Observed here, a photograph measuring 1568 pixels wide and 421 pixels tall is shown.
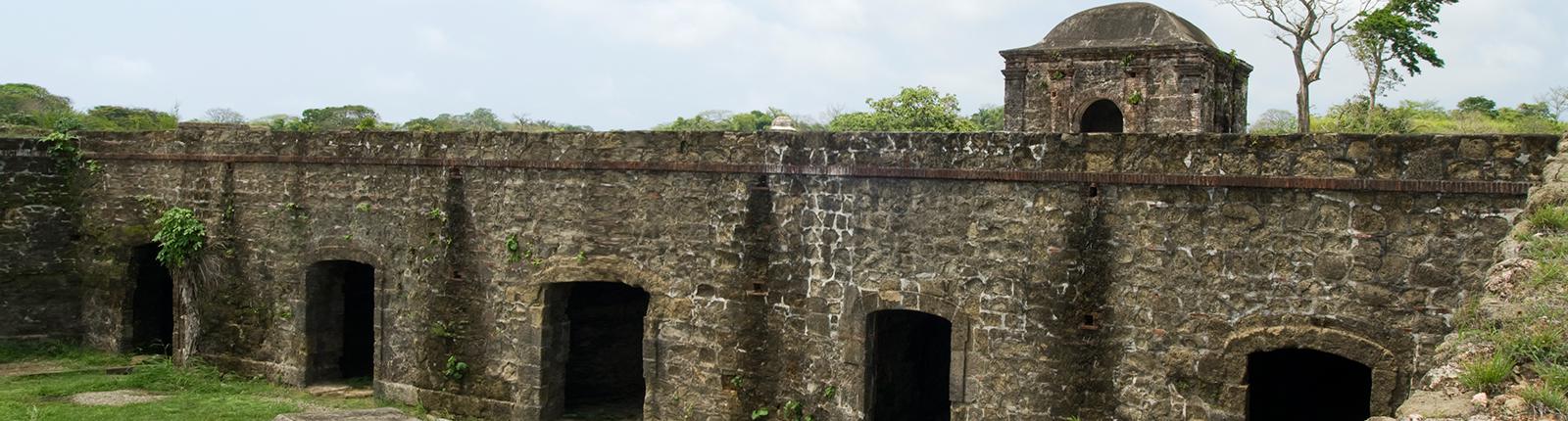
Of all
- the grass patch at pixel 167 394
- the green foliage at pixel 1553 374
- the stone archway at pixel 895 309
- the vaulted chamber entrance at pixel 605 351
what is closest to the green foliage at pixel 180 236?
the grass patch at pixel 167 394

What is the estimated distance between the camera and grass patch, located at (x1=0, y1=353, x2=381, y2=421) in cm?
1198

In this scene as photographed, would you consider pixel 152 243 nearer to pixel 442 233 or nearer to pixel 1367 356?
pixel 442 233

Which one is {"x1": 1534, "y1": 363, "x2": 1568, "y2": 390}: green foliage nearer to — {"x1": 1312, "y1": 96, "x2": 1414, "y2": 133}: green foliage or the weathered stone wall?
the weathered stone wall

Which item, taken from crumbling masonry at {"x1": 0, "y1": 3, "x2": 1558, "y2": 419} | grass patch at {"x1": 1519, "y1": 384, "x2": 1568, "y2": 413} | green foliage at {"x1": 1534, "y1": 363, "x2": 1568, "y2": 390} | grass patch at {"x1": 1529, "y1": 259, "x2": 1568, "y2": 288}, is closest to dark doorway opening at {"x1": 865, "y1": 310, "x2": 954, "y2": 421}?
crumbling masonry at {"x1": 0, "y1": 3, "x2": 1558, "y2": 419}

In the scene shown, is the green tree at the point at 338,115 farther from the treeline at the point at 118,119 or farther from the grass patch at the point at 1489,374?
the grass patch at the point at 1489,374

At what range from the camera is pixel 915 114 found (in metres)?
41.4

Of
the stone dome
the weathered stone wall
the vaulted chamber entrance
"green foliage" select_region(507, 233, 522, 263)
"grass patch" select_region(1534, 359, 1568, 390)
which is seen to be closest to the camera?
"grass patch" select_region(1534, 359, 1568, 390)

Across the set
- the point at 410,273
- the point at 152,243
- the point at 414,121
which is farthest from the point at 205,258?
the point at 414,121

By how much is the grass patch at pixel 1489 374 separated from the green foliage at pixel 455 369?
9.38m

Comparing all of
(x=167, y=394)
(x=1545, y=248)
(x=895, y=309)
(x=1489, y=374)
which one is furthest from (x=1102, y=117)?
(x=1489, y=374)

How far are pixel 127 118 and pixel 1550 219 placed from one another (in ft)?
74.8

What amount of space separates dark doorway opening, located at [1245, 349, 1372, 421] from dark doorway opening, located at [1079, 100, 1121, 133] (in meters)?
9.06

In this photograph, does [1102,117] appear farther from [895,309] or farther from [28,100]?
[28,100]

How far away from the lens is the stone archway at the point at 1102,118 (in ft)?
66.1
